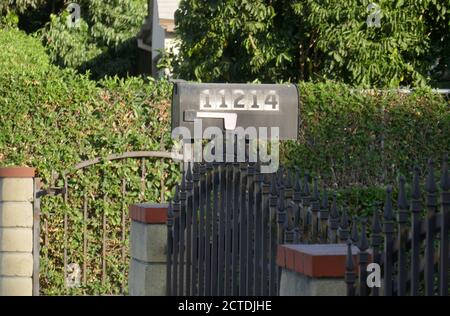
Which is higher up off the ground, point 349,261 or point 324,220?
point 324,220

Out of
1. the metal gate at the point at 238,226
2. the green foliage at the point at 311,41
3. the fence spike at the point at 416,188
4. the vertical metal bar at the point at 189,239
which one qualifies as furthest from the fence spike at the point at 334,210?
the green foliage at the point at 311,41

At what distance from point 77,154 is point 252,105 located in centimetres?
223

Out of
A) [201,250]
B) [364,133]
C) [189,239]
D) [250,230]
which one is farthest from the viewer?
[364,133]

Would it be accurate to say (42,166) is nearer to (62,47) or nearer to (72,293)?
(72,293)

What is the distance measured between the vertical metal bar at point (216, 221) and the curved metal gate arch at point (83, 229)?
5.35 meters

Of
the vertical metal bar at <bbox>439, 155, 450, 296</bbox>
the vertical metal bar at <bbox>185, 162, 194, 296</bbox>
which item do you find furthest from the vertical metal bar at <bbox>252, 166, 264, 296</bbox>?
the vertical metal bar at <bbox>439, 155, 450, 296</bbox>

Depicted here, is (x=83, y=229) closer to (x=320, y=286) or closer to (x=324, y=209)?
(x=324, y=209)

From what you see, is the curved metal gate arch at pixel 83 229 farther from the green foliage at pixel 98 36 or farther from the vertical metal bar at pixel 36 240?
the green foliage at pixel 98 36

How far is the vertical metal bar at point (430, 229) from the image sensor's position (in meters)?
3.93

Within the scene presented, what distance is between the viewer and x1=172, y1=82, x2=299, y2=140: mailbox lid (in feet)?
41.3

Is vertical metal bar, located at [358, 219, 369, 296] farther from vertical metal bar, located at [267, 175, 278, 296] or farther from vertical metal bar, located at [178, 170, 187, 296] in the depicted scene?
vertical metal bar, located at [178, 170, 187, 296]

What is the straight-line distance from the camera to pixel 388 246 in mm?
4207

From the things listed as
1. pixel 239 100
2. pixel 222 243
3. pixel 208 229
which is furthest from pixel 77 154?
pixel 222 243

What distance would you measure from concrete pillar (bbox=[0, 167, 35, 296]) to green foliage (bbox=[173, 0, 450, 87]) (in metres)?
7.02
